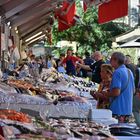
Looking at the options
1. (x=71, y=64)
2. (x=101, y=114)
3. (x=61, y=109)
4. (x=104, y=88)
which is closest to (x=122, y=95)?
(x=104, y=88)

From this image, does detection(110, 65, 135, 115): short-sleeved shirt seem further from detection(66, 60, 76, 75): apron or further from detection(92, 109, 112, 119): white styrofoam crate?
detection(66, 60, 76, 75): apron

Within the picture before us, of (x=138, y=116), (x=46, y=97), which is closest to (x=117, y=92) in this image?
(x=46, y=97)

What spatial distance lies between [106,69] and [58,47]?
28.1 meters

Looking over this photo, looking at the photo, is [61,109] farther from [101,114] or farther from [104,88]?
[104,88]

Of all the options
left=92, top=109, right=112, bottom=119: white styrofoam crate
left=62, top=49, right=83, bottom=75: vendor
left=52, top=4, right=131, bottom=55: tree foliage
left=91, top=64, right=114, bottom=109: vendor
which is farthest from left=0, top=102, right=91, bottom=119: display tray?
left=52, top=4, right=131, bottom=55: tree foliage

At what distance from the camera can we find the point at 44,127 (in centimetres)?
454

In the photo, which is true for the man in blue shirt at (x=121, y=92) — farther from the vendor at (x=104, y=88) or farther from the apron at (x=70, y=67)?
the apron at (x=70, y=67)

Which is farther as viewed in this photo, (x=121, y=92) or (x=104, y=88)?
(x=104, y=88)

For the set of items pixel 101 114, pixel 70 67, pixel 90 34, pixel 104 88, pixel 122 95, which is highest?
pixel 90 34

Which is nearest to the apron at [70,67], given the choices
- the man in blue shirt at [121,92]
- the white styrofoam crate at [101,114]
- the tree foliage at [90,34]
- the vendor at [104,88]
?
the vendor at [104,88]

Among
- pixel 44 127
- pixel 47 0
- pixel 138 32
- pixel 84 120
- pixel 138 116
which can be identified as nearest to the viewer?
pixel 44 127

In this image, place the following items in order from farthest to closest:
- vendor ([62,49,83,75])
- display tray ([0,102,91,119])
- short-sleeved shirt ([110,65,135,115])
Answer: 1. vendor ([62,49,83,75])
2. short-sleeved shirt ([110,65,135,115])
3. display tray ([0,102,91,119])

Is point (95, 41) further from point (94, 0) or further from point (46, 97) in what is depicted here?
point (46, 97)

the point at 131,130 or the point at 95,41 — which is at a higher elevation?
the point at 95,41
